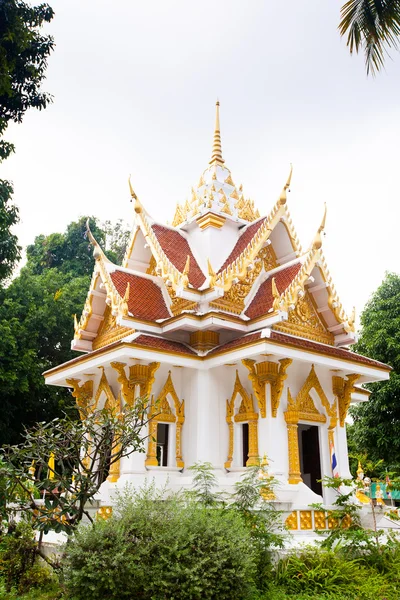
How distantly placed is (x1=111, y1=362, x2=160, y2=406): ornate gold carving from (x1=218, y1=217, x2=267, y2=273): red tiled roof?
116 inches

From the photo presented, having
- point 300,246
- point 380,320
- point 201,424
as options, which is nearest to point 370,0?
point 300,246

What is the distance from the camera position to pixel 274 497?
814cm

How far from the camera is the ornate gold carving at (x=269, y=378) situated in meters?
9.45

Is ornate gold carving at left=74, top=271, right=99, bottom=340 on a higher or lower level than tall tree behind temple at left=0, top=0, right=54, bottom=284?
lower

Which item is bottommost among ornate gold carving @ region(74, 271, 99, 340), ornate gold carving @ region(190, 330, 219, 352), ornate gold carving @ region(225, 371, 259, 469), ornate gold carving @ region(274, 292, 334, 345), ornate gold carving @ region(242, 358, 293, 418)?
ornate gold carving @ region(225, 371, 259, 469)

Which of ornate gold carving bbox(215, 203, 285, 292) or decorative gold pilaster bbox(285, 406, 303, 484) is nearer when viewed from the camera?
decorative gold pilaster bbox(285, 406, 303, 484)

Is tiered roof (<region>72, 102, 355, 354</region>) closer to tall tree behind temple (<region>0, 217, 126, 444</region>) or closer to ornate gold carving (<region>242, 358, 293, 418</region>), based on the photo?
ornate gold carving (<region>242, 358, 293, 418</region>)

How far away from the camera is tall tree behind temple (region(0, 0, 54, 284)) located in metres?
10.5

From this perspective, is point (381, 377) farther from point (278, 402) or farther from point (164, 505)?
point (164, 505)

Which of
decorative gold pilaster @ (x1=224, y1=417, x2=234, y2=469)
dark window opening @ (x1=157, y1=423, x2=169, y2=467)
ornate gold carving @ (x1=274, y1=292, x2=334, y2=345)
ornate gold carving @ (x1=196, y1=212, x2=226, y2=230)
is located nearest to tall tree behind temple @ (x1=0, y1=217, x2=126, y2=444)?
dark window opening @ (x1=157, y1=423, x2=169, y2=467)

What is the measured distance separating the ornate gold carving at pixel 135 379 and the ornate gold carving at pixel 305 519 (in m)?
3.12

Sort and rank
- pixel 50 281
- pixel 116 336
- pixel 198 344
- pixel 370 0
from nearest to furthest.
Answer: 1. pixel 370 0
2. pixel 198 344
3. pixel 116 336
4. pixel 50 281

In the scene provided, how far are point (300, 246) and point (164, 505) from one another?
7.18 meters

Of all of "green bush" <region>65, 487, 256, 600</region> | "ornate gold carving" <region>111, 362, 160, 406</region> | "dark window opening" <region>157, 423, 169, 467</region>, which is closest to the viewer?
"green bush" <region>65, 487, 256, 600</region>
